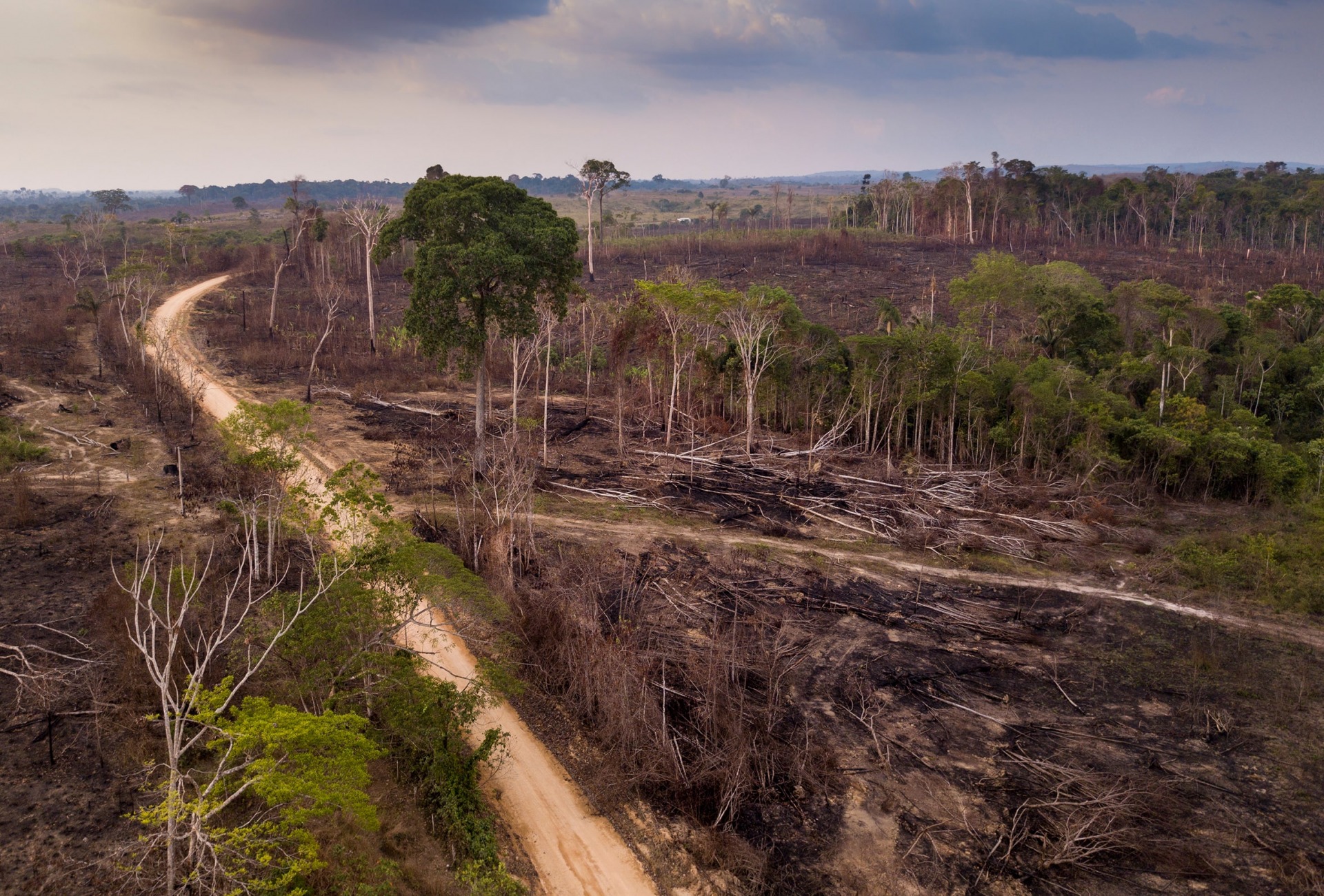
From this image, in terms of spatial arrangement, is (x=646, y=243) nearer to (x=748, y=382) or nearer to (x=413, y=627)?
(x=748, y=382)

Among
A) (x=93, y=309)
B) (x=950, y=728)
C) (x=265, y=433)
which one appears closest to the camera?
(x=950, y=728)

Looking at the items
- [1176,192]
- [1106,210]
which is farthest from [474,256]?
[1176,192]

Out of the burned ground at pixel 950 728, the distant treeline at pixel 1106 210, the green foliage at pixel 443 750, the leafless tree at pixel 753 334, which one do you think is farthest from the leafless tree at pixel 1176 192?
the green foliage at pixel 443 750

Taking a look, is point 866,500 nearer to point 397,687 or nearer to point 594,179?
point 397,687

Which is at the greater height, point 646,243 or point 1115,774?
point 646,243

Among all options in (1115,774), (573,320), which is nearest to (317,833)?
(1115,774)

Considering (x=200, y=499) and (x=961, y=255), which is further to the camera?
(x=961, y=255)
